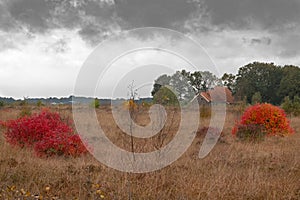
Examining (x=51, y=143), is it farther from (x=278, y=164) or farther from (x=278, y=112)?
(x=278, y=112)

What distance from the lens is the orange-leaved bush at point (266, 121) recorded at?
11.6m

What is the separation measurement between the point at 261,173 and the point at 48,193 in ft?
11.7

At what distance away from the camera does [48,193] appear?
14.6ft

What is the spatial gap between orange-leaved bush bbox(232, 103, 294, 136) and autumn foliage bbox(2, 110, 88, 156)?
615cm

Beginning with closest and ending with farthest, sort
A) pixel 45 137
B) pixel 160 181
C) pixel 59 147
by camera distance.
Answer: pixel 160 181, pixel 59 147, pixel 45 137

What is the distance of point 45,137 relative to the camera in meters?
7.98

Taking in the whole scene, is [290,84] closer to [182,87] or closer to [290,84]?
[290,84]

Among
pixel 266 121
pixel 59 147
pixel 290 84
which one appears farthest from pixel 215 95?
pixel 290 84

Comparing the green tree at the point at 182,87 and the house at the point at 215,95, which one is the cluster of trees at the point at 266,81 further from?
the green tree at the point at 182,87

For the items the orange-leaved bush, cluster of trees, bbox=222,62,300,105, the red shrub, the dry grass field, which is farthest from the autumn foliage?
cluster of trees, bbox=222,62,300,105

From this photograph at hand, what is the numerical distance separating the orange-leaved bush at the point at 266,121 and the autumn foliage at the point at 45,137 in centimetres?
615

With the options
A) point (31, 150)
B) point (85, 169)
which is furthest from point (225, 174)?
point (31, 150)

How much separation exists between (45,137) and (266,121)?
301 inches

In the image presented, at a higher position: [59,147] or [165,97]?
[165,97]
